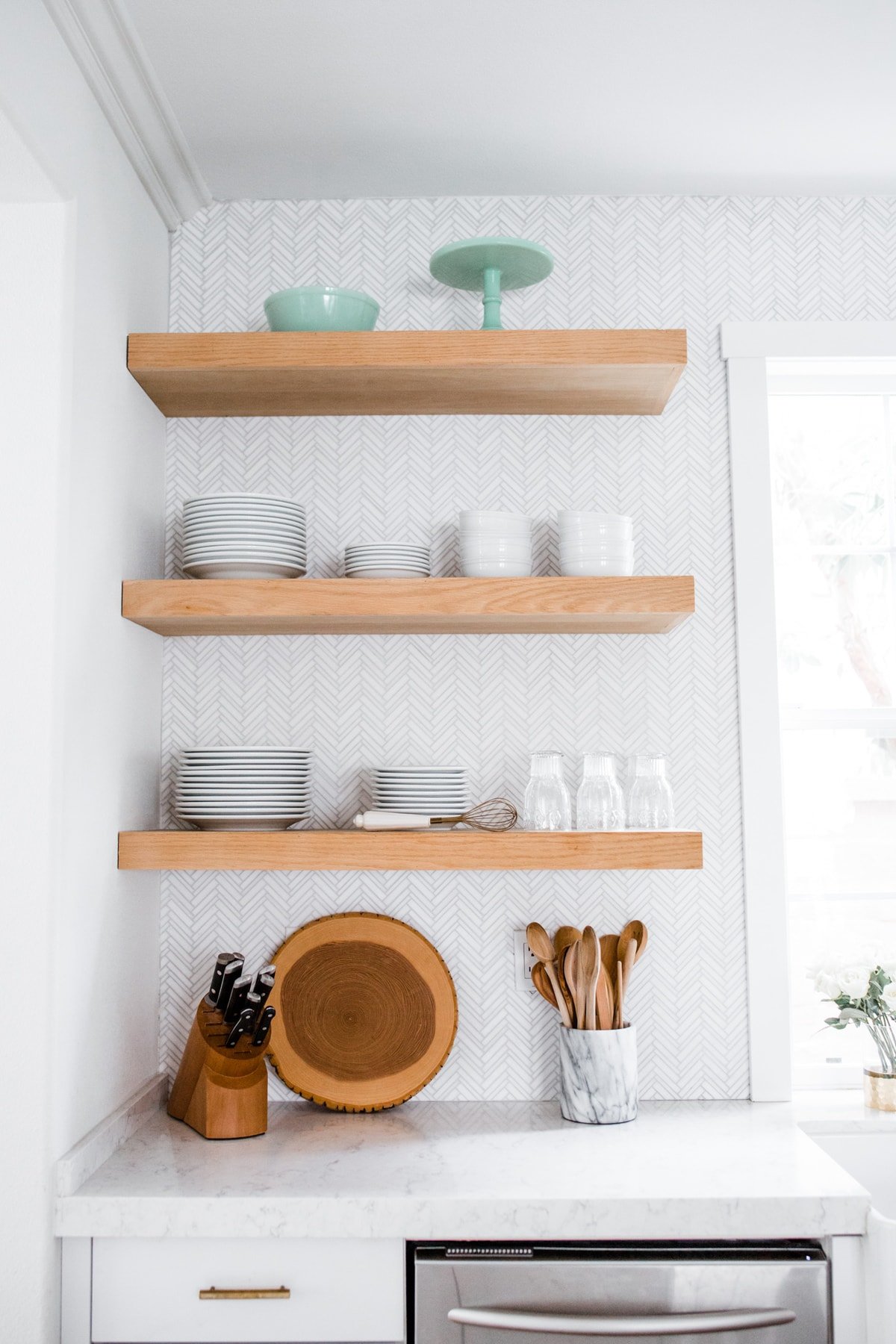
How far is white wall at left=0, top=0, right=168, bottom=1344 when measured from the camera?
1498 millimetres

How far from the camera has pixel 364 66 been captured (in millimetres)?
1780

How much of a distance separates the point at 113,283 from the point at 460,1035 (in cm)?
155

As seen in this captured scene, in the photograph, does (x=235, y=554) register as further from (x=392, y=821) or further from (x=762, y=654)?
(x=762, y=654)

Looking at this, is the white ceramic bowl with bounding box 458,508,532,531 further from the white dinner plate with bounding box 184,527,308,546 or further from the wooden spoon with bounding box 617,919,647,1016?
the wooden spoon with bounding box 617,919,647,1016

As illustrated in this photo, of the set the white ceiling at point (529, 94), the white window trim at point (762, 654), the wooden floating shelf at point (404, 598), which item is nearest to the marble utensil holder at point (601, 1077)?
the white window trim at point (762, 654)

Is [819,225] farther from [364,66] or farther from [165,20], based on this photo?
[165,20]

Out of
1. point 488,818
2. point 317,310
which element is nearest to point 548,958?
point 488,818

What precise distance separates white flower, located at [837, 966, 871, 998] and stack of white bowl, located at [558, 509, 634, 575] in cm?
91

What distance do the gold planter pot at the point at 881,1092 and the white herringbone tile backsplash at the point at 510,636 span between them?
0.80 feet

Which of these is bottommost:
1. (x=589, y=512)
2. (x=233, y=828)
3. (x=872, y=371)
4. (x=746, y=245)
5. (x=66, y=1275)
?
(x=66, y=1275)

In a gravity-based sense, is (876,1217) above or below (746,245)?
below

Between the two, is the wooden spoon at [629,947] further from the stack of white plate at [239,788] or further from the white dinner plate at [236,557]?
the white dinner plate at [236,557]

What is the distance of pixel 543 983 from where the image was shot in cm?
198

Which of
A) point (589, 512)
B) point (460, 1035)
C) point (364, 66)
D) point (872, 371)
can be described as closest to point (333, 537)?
point (589, 512)
